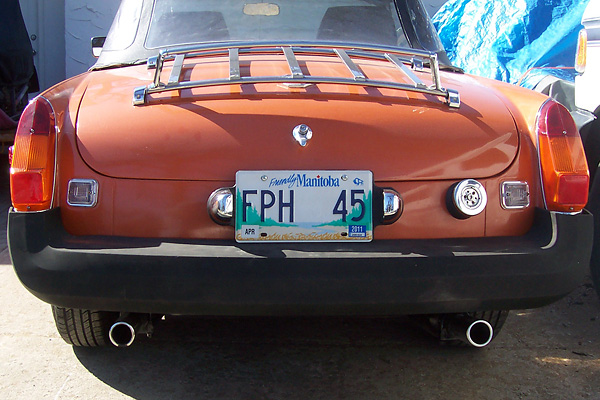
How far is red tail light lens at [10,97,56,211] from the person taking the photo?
7.44 ft

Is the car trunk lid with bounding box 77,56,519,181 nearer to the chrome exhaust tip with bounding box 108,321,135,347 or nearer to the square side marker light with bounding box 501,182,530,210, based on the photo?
the square side marker light with bounding box 501,182,530,210

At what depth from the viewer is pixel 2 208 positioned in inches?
228

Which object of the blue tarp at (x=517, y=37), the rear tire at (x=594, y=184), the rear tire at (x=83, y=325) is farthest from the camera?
the blue tarp at (x=517, y=37)

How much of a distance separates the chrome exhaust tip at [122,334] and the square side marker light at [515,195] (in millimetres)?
1434

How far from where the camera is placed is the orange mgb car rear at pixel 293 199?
7.11ft

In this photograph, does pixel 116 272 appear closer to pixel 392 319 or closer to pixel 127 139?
pixel 127 139

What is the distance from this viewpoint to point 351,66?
2.68m

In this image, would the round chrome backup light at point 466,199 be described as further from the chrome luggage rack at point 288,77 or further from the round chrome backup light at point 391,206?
the chrome luggage rack at point 288,77

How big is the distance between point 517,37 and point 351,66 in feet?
13.1

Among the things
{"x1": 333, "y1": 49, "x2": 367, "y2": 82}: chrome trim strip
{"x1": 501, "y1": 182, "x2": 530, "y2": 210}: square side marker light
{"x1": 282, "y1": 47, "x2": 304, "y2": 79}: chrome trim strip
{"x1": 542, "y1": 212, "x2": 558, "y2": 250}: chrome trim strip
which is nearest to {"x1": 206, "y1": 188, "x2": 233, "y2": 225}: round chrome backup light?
{"x1": 282, "y1": 47, "x2": 304, "y2": 79}: chrome trim strip

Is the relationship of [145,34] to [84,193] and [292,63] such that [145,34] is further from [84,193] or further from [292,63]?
[84,193]

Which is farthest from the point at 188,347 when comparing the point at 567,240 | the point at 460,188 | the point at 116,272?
the point at 567,240

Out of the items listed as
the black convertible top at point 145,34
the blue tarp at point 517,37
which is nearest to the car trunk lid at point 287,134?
the black convertible top at point 145,34

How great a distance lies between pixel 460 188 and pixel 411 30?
131 centimetres
